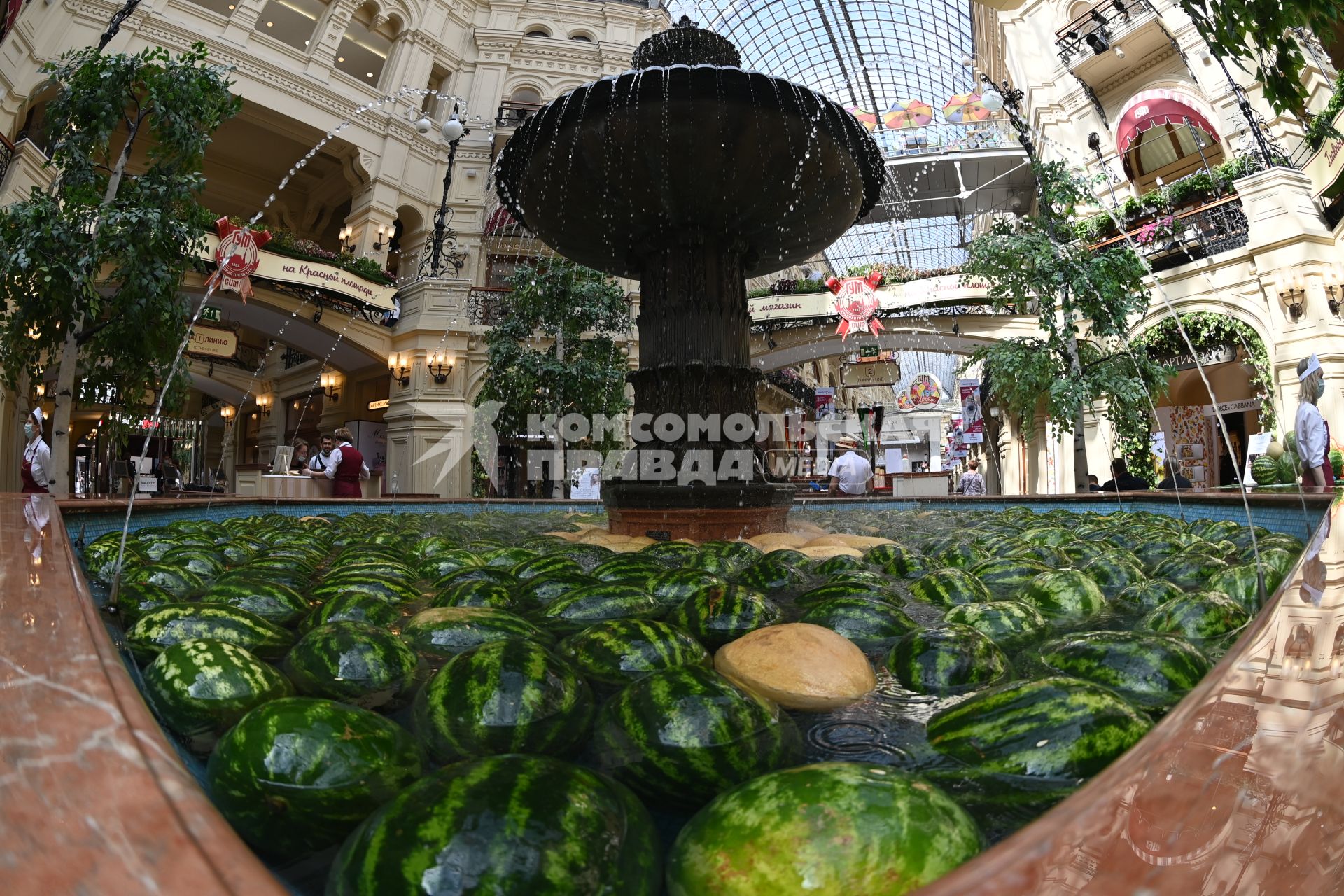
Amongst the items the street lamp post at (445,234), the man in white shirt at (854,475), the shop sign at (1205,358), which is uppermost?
the street lamp post at (445,234)

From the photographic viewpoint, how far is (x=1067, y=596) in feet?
6.09

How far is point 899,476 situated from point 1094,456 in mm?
6611

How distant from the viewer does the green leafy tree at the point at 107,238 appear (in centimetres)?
769

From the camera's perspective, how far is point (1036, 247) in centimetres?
1334

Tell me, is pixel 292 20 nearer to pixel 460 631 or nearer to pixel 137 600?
pixel 137 600

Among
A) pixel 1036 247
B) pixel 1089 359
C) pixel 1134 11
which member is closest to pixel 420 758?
pixel 1036 247

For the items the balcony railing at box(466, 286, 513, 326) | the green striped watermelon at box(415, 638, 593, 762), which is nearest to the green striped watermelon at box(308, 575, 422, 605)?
the green striped watermelon at box(415, 638, 593, 762)

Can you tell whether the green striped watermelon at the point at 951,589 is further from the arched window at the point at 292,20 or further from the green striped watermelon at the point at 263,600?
the arched window at the point at 292,20

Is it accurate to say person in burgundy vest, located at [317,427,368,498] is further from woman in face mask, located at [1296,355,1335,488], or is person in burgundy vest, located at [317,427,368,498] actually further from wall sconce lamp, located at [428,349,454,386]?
woman in face mask, located at [1296,355,1335,488]

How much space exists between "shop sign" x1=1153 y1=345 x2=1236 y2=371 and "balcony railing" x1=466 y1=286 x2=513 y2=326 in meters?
15.9

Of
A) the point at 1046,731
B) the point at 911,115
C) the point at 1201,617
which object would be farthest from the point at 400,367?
the point at 1046,731

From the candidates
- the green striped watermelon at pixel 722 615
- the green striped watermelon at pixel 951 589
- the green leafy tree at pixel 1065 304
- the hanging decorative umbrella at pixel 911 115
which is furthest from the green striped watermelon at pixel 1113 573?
the hanging decorative umbrella at pixel 911 115

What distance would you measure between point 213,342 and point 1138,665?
20.9 metres

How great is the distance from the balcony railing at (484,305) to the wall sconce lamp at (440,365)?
133 centimetres
